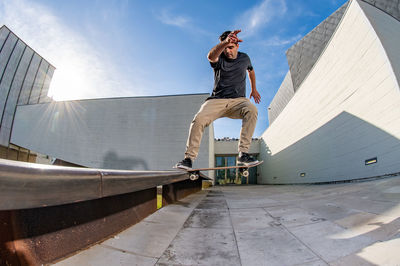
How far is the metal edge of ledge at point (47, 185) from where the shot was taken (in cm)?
58

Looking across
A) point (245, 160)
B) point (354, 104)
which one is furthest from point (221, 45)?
point (354, 104)

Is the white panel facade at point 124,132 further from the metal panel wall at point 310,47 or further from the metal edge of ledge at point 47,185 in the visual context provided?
the metal edge of ledge at point 47,185

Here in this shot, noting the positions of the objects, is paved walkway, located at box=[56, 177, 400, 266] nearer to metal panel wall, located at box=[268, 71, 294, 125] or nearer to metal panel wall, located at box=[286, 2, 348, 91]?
metal panel wall, located at box=[286, 2, 348, 91]

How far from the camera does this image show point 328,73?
752cm

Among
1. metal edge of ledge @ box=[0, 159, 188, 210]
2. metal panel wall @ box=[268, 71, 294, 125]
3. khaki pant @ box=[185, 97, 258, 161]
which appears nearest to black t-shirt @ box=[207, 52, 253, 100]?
khaki pant @ box=[185, 97, 258, 161]

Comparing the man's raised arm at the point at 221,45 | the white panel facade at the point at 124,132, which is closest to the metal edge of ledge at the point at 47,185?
the man's raised arm at the point at 221,45

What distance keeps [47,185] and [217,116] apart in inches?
78.7

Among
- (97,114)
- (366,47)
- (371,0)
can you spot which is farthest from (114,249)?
(97,114)

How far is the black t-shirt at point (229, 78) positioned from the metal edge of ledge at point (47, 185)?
181 centimetres

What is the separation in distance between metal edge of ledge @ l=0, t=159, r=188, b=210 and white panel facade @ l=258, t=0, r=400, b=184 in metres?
6.86

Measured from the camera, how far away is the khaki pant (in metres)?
2.32

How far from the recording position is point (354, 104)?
601 centimetres

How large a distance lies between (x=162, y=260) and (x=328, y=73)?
31.3 ft

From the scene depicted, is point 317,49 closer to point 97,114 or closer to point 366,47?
point 366,47
